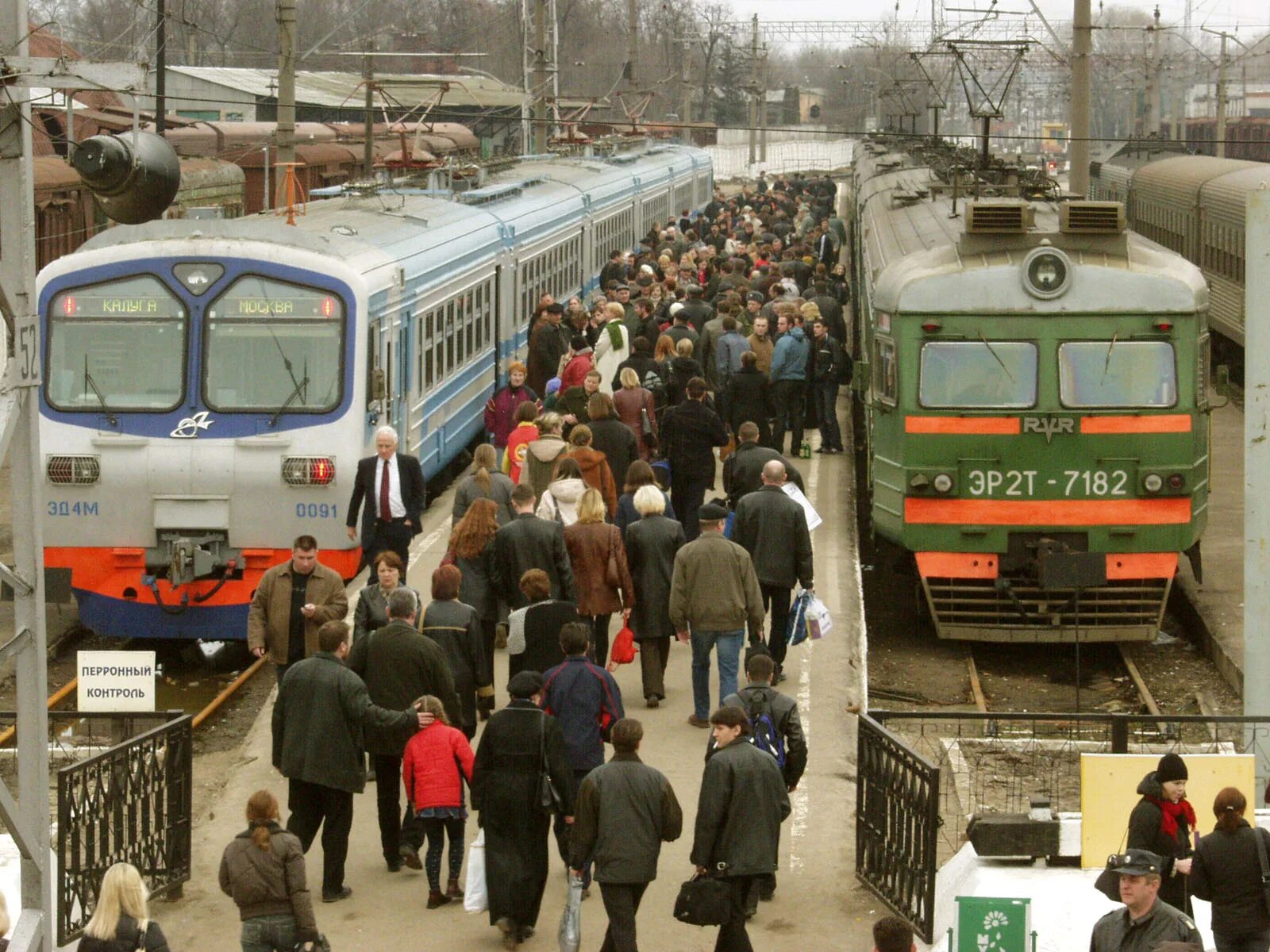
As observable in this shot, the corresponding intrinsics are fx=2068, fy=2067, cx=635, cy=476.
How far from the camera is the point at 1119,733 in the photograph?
9.79m

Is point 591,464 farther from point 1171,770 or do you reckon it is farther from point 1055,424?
point 1171,770

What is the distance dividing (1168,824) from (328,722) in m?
3.63

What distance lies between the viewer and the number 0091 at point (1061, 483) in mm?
13875

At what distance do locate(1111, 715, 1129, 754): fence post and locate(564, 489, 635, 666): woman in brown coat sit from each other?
3061 millimetres

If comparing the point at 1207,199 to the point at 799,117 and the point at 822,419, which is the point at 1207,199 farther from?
the point at 799,117

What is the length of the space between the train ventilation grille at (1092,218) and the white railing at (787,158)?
251 ft

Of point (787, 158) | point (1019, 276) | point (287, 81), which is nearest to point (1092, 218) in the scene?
point (1019, 276)

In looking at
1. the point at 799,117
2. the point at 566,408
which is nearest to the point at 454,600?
the point at 566,408

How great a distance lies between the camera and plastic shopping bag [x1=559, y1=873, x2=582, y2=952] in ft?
27.2

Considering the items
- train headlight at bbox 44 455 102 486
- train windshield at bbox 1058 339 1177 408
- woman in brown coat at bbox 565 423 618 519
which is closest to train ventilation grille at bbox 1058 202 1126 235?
train windshield at bbox 1058 339 1177 408

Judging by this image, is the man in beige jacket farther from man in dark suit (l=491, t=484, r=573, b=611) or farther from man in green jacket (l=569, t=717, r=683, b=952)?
man in green jacket (l=569, t=717, r=683, b=952)

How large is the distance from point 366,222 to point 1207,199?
54.1ft

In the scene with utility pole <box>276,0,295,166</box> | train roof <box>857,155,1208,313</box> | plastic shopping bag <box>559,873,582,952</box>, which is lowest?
plastic shopping bag <box>559,873,582,952</box>

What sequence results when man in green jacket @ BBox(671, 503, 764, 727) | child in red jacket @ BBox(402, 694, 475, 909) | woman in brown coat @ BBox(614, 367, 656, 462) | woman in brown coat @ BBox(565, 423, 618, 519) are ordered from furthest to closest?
woman in brown coat @ BBox(614, 367, 656, 462) → woman in brown coat @ BBox(565, 423, 618, 519) → man in green jacket @ BBox(671, 503, 764, 727) → child in red jacket @ BBox(402, 694, 475, 909)
